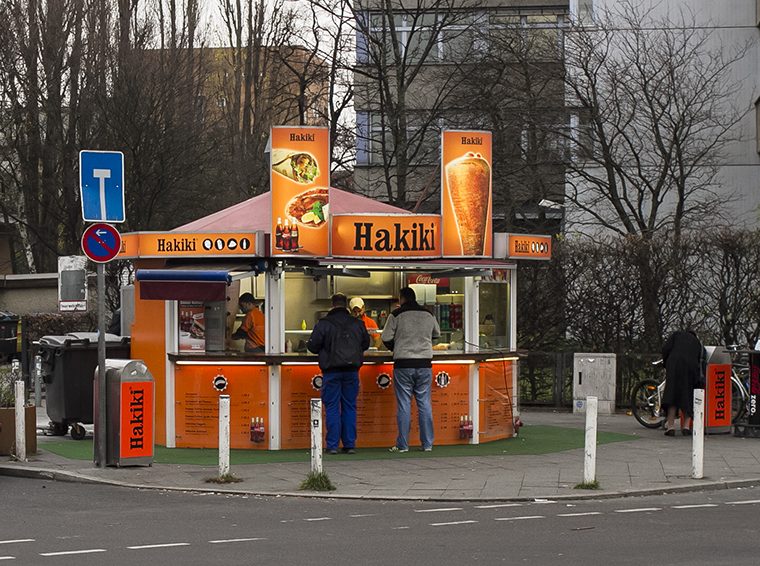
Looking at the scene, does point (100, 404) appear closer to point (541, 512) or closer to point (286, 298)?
point (286, 298)

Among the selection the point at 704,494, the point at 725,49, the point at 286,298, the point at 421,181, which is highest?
the point at 725,49

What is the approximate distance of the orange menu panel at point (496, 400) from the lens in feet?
59.6

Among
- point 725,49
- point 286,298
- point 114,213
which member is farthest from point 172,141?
point 114,213

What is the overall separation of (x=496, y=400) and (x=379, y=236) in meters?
2.94

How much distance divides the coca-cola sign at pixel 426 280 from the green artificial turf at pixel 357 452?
217cm

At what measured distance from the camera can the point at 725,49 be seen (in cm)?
3434

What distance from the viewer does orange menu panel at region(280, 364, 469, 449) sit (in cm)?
1722

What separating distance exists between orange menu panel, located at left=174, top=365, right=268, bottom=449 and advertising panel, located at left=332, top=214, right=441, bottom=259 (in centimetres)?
185

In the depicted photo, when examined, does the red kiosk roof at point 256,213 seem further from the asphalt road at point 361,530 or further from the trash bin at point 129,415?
the asphalt road at point 361,530

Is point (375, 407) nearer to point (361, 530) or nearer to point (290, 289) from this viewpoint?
point (290, 289)

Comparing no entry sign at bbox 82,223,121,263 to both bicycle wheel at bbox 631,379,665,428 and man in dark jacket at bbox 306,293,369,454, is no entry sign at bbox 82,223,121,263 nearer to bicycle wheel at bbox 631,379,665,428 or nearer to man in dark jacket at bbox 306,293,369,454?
man in dark jacket at bbox 306,293,369,454

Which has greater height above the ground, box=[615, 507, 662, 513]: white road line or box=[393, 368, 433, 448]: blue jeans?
box=[393, 368, 433, 448]: blue jeans

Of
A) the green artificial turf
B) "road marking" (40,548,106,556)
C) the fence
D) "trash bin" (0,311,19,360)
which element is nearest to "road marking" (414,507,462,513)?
"road marking" (40,548,106,556)

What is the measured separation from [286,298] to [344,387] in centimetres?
175
